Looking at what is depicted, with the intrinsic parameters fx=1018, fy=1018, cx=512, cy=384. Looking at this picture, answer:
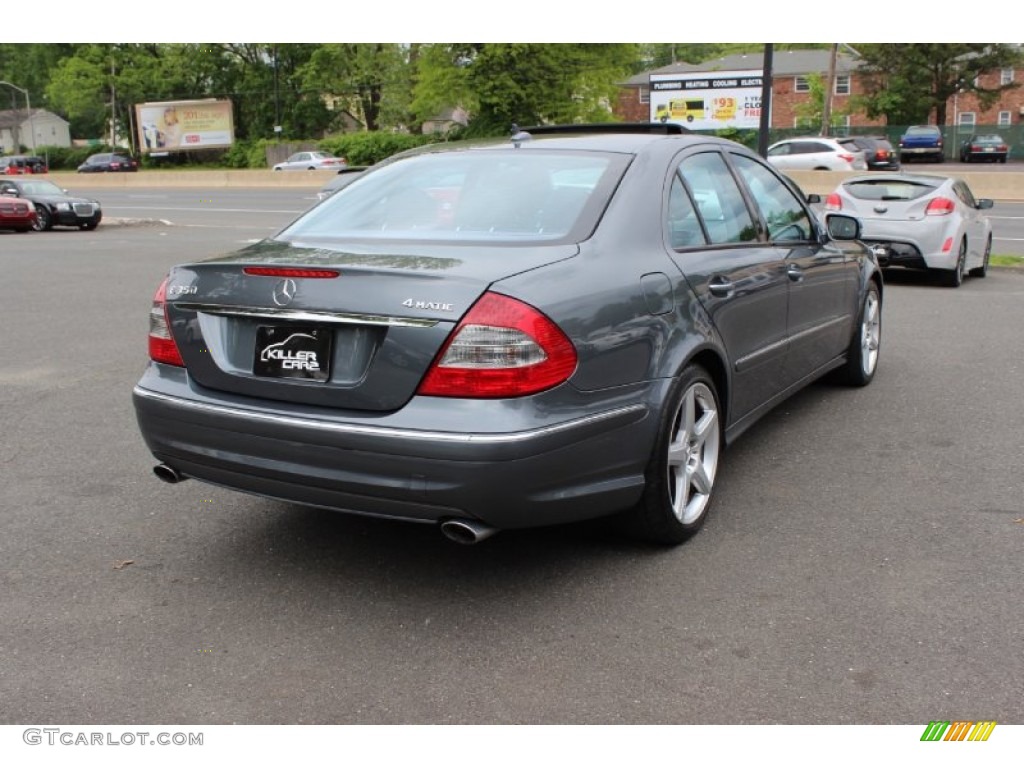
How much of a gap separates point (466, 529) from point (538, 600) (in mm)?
519

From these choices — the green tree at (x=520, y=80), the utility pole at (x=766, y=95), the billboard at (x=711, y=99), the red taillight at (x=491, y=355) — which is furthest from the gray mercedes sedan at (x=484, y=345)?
the billboard at (x=711, y=99)

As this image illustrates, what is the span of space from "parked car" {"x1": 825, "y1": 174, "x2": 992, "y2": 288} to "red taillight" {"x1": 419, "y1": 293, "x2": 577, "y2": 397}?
31.3ft

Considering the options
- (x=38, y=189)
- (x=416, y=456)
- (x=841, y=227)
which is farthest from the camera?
(x=38, y=189)

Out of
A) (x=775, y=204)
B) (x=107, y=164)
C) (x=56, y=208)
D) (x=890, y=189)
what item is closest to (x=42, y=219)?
(x=56, y=208)

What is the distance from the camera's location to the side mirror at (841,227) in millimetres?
6023

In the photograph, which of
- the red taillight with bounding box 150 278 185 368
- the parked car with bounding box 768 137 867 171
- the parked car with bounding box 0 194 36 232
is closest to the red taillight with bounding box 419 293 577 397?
the red taillight with bounding box 150 278 185 368

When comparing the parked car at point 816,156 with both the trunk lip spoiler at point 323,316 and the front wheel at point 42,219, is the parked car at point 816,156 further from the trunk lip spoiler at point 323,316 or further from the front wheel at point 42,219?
the trunk lip spoiler at point 323,316

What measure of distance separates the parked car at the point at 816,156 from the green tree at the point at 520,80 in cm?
1450

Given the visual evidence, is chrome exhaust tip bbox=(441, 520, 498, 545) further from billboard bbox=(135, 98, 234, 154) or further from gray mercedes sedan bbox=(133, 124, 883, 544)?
billboard bbox=(135, 98, 234, 154)

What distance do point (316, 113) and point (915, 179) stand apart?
215 ft

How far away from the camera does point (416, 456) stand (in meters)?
3.21

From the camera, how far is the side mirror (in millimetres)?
6023

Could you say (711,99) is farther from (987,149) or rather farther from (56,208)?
(56,208)

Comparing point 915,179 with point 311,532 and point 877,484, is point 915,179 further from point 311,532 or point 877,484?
point 311,532
